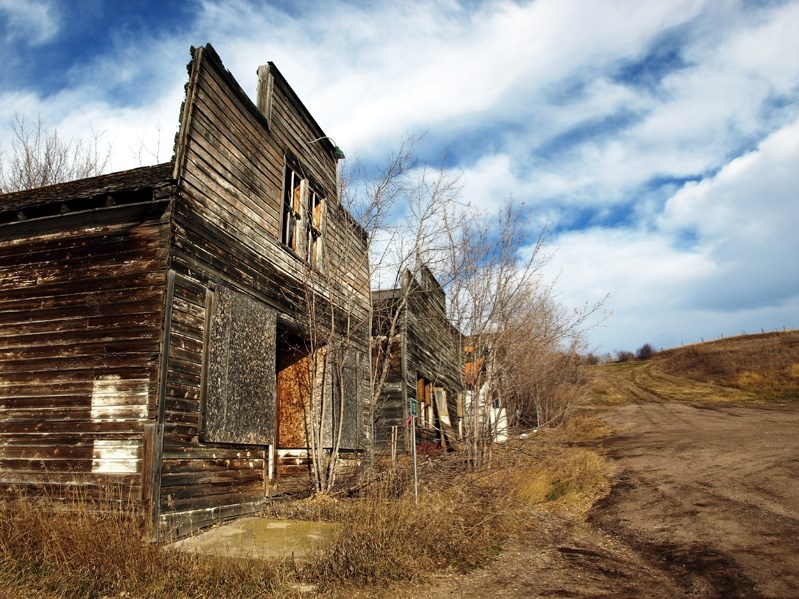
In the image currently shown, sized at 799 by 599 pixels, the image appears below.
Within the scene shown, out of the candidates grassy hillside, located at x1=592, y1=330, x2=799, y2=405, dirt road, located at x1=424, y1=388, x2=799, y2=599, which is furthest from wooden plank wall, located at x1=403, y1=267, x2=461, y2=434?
grassy hillside, located at x1=592, y1=330, x2=799, y2=405

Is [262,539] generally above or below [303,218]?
below

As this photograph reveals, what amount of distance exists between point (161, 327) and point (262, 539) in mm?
2712

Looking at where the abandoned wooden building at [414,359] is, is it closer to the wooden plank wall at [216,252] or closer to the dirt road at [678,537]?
the wooden plank wall at [216,252]

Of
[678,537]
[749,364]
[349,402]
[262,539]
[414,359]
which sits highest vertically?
[749,364]

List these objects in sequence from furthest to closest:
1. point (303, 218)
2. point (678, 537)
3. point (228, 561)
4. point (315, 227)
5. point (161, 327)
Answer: point (315, 227)
point (303, 218)
point (678, 537)
point (161, 327)
point (228, 561)

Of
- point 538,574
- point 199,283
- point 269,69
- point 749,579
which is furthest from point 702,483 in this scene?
point 269,69

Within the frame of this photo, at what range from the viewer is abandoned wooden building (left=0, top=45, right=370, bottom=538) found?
247 inches

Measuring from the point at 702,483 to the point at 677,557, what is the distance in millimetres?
4955

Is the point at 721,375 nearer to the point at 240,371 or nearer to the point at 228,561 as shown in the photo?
the point at 240,371

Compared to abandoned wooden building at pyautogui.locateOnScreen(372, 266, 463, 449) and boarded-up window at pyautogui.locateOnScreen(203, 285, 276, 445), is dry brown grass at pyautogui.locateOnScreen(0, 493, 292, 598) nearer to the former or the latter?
boarded-up window at pyautogui.locateOnScreen(203, 285, 276, 445)

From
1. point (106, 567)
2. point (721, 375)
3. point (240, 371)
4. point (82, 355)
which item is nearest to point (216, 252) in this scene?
point (240, 371)

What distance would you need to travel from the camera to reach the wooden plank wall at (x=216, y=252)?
6.49 m

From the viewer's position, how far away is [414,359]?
16.0 metres

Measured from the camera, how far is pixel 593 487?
460 inches
